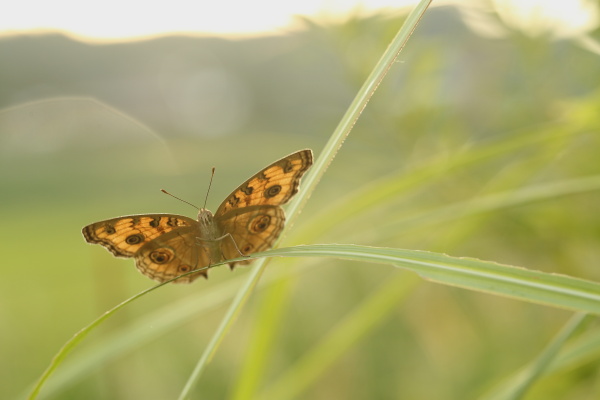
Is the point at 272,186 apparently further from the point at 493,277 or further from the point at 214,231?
the point at 493,277

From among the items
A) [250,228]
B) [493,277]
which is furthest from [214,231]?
[493,277]

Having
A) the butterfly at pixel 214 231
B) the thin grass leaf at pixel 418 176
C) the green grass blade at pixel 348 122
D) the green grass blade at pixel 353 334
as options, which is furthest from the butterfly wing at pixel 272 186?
the green grass blade at pixel 353 334

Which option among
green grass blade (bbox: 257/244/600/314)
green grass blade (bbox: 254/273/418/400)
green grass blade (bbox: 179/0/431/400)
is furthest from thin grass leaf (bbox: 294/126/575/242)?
green grass blade (bbox: 257/244/600/314)

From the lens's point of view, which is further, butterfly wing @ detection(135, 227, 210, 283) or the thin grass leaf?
the thin grass leaf

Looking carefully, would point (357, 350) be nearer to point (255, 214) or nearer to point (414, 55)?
point (414, 55)

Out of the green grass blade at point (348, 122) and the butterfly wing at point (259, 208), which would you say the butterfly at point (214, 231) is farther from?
the green grass blade at point (348, 122)

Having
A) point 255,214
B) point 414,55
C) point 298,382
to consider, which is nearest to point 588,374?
point 298,382

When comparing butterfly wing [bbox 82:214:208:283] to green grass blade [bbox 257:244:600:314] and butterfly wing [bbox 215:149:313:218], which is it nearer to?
butterfly wing [bbox 215:149:313:218]
